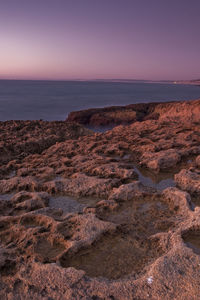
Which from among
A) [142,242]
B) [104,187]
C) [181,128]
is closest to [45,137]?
[181,128]

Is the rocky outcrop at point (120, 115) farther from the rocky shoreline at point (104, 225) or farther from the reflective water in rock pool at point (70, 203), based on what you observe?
the reflective water in rock pool at point (70, 203)

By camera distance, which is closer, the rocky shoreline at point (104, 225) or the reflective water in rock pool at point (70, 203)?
the rocky shoreline at point (104, 225)

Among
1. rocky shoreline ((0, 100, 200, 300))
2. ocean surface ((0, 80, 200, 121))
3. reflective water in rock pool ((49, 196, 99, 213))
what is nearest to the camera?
rocky shoreline ((0, 100, 200, 300))

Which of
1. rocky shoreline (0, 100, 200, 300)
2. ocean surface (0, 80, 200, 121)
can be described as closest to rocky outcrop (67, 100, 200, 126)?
ocean surface (0, 80, 200, 121)

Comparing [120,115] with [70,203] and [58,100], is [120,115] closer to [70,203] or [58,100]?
[70,203]

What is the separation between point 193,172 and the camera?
12.3 feet

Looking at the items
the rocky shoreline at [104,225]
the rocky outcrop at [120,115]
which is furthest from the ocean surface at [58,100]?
the rocky shoreline at [104,225]

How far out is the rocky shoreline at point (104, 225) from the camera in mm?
1763

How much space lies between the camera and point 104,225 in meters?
2.50

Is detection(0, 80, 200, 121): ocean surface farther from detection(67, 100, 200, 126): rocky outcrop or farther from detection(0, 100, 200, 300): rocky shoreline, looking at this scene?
detection(0, 100, 200, 300): rocky shoreline

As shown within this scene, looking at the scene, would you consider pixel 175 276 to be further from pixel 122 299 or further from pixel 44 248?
pixel 44 248

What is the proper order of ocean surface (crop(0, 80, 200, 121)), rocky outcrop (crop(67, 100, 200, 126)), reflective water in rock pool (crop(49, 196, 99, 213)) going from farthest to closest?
ocean surface (crop(0, 80, 200, 121)), rocky outcrop (crop(67, 100, 200, 126)), reflective water in rock pool (crop(49, 196, 99, 213))

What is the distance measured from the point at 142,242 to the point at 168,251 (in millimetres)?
271

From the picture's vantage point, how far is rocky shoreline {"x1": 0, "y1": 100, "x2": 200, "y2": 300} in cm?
176
